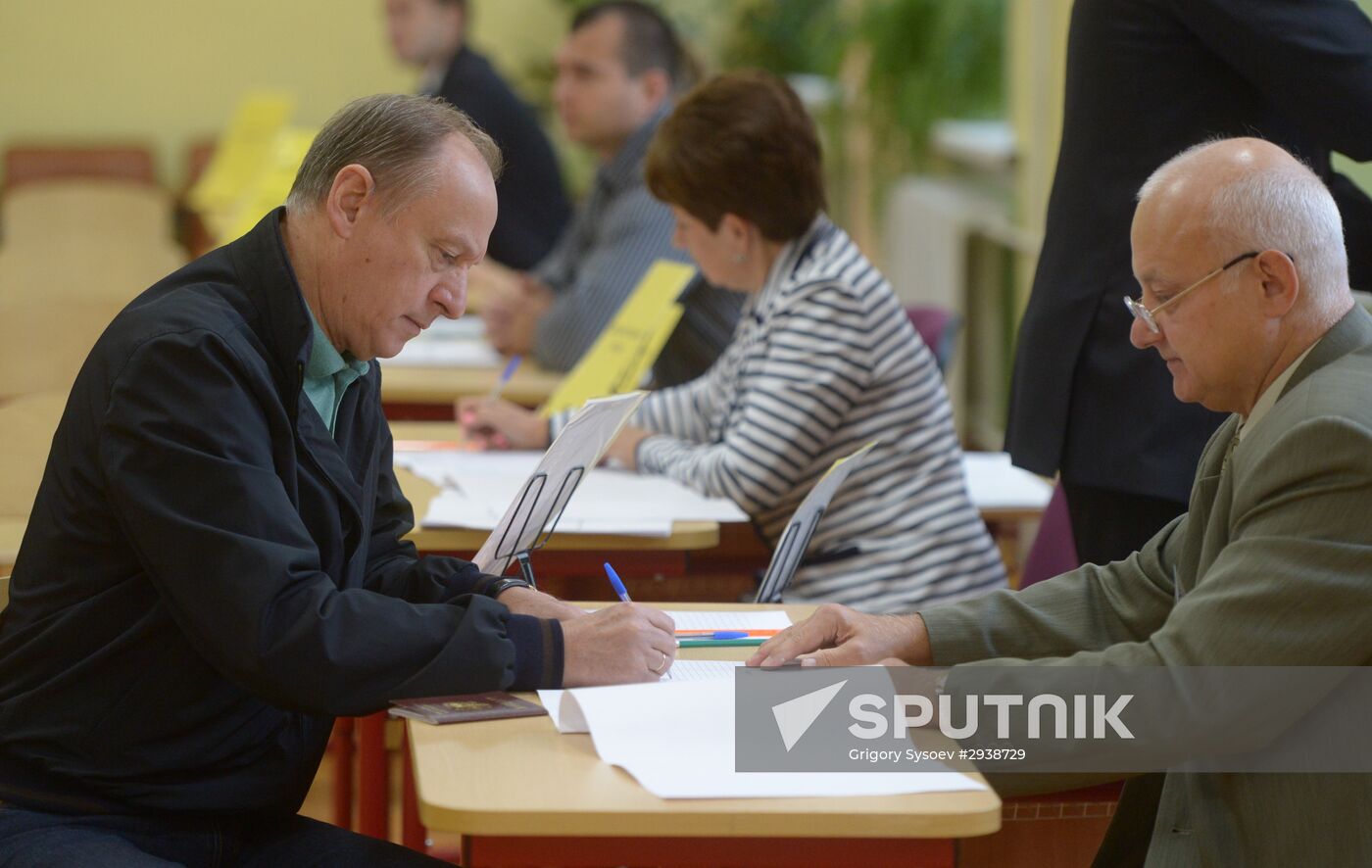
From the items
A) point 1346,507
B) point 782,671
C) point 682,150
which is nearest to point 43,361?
point 682,150

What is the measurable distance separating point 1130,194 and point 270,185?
3.22 meters

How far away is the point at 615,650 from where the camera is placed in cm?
158

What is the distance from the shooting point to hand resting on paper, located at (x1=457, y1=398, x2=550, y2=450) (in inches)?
119

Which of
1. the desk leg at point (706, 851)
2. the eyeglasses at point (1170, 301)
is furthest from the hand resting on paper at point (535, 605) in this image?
the eyeglasses at point (1170, 301)

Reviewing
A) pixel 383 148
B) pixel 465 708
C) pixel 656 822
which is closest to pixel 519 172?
pixel 383 148

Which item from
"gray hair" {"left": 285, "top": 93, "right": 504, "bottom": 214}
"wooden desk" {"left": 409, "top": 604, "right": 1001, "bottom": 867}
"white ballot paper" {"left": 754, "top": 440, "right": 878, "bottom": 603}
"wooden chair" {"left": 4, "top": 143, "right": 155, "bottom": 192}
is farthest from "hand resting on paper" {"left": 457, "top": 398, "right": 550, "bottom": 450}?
"wooden chair" {"left": 4, "top": 143, "right": 155, "bottom": 192}

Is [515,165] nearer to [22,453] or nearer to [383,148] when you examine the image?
[22,453]

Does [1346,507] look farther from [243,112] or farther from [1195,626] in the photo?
[243,112]

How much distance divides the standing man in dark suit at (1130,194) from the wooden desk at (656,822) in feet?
3.09

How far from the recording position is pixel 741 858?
1.32 meters

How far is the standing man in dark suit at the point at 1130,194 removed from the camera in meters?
2.04

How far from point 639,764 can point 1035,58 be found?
3.94 metres

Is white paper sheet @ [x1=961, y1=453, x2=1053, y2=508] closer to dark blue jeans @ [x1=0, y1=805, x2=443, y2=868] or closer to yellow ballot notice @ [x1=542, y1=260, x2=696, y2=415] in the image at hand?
yellow ballot notice @ [x1=542, y1=260, x2=696, y2=415]

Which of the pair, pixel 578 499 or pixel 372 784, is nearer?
pixel 372 784
